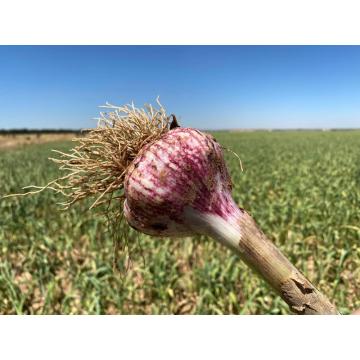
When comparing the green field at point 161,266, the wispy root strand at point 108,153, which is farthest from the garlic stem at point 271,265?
the green field at point 161,266

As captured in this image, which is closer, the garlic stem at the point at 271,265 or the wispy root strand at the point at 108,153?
the garlic stem at the point at 271,265

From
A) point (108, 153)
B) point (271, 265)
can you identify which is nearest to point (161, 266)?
point (108, 153)

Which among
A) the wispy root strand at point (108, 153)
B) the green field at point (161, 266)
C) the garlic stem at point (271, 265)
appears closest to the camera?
the garlic stem at point (271, 265)

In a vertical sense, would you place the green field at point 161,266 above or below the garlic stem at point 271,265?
below

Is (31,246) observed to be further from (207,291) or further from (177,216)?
(177,216)

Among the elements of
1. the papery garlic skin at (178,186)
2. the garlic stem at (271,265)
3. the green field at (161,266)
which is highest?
the papery garlic skin at (178,186)

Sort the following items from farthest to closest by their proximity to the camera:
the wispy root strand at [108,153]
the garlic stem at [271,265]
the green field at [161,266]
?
the green field at [161,266] → the wispy root strand at [108,153] → the garlic stem at [271,265]

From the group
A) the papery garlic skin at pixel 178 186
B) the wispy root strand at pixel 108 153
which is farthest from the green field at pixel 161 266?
the papery garlic skin at pixel 178 186

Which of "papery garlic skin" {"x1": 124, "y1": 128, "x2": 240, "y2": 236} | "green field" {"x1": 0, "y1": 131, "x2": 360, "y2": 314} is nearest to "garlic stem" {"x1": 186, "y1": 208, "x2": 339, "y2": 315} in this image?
"papery garlic skin" {"x1": 124, "y1": 128, "x2": 240, "y2": 236}

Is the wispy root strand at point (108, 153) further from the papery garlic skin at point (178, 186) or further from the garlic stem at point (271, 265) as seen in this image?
the garlic stem at point (271, 265)

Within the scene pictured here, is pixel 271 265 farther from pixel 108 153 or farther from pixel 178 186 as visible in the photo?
pixel 108 153
